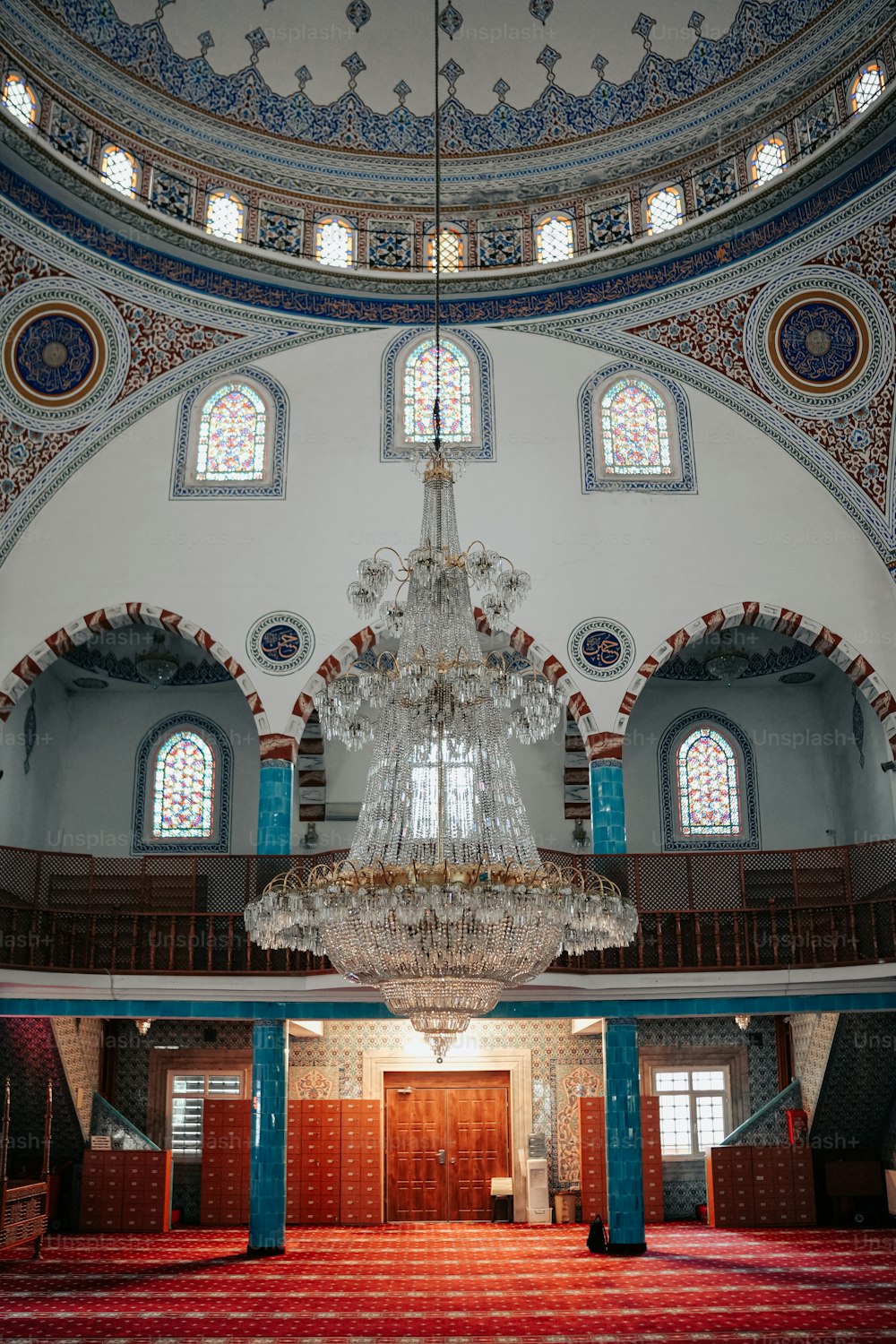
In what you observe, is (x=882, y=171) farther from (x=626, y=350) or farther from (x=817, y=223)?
(x=626, y=350)

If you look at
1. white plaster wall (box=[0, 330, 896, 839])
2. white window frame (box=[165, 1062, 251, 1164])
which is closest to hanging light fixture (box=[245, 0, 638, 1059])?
white plaster wall (box=[0, 330, 896, 839])

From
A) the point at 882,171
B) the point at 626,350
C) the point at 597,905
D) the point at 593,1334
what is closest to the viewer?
the point at 597,905

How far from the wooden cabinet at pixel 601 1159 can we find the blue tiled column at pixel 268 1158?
3296mm

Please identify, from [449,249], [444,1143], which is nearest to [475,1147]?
[444,1143]

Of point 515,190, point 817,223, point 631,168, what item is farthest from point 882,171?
point 515,190

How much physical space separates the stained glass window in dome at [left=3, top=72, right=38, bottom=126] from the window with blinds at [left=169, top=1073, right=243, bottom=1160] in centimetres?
917

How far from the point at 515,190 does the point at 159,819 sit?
23.9ft

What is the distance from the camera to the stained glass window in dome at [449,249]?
12.9 metres

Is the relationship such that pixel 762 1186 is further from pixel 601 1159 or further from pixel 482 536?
pixel 482 536

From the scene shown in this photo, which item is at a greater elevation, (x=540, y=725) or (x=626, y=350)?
(x=626, y=350)

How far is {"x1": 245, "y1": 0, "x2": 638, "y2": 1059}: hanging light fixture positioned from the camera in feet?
21.6

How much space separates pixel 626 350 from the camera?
12219 mm

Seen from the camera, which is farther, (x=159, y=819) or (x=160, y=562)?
(x=159, y=819)

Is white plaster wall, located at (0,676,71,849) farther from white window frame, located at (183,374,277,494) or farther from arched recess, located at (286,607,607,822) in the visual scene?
white window frame, located at (183,374,277,494)
